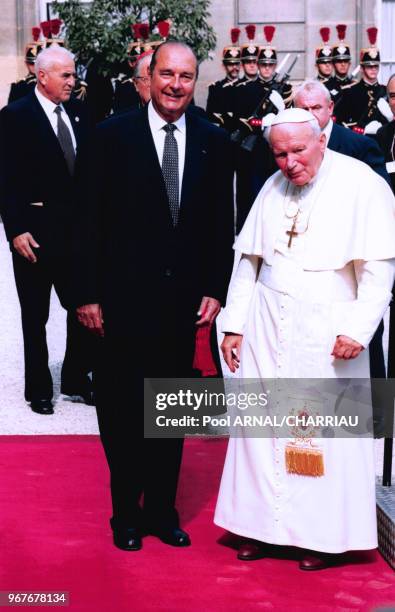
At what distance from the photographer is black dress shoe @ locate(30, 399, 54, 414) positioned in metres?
6.86

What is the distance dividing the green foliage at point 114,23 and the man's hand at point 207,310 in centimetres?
1038

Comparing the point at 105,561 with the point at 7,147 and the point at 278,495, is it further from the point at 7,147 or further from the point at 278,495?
the point at 7,147

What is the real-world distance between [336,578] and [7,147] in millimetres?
3127

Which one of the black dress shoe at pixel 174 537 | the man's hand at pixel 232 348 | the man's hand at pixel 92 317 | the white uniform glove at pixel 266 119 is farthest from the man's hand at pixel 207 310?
the white uniform glove at pixel 266 119

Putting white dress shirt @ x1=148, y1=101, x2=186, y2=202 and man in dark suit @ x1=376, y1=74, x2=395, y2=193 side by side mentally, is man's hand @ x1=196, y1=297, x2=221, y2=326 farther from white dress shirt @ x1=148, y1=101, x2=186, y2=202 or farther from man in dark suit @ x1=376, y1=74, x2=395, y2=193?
man in dark suit @ x1=376, y1=74, x2=395, y2=193

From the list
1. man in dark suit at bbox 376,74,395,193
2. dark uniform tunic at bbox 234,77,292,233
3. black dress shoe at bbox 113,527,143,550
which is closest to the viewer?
black dress shoe at bbox 113,527,143,550

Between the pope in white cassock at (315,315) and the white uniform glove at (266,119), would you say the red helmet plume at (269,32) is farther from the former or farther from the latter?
the pope in white cassock at (315,315)

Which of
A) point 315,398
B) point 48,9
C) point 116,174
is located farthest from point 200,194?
point 48,9

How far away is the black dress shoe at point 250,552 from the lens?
470 cm

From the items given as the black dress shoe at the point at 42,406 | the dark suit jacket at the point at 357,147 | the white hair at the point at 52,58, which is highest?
the white hair at the point at 52,58

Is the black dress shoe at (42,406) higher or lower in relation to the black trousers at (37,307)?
lower

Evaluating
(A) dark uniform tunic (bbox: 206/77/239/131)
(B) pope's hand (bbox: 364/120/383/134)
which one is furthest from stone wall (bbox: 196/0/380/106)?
(B) pope's hand (bbox: 364/120/383/134)

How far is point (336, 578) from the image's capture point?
452cm

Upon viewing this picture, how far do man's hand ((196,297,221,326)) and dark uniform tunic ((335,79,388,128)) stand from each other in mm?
8716
